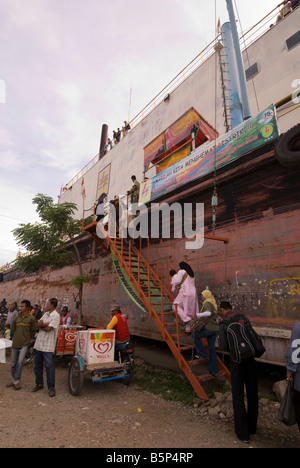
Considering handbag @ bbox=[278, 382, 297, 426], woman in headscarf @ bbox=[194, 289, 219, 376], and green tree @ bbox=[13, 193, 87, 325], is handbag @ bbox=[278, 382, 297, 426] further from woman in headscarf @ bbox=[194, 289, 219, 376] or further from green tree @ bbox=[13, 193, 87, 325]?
green tree @ bbox=[13, 193, 87, 325]

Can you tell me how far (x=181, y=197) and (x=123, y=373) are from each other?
4.91 metres

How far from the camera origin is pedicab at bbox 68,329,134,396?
4.54 metres

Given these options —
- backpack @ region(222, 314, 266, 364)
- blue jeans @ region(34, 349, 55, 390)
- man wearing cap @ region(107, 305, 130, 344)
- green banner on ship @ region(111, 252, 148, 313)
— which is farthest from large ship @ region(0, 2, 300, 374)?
blue jeans @ region(34, 349, 55, 390)

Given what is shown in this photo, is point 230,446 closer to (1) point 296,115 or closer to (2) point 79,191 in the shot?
(1) point 296,115

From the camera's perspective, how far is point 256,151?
18.7ft

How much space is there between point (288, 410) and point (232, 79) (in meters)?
10.9

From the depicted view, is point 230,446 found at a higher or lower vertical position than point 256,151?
lower

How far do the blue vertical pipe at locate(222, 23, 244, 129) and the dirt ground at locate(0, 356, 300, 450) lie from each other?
28.7 feet

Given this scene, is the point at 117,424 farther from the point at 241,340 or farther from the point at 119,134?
the point at 119,134

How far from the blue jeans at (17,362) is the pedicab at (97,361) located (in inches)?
41.6

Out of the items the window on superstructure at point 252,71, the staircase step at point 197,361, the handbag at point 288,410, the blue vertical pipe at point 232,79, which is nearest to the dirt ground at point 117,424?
the handbag at point 288,410

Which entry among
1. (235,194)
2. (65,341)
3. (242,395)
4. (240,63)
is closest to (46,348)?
(65,341)

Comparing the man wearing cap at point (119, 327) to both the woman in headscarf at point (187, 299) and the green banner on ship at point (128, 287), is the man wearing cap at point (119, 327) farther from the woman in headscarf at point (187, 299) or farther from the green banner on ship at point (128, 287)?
the woman in headscarf at point (187, 299)
